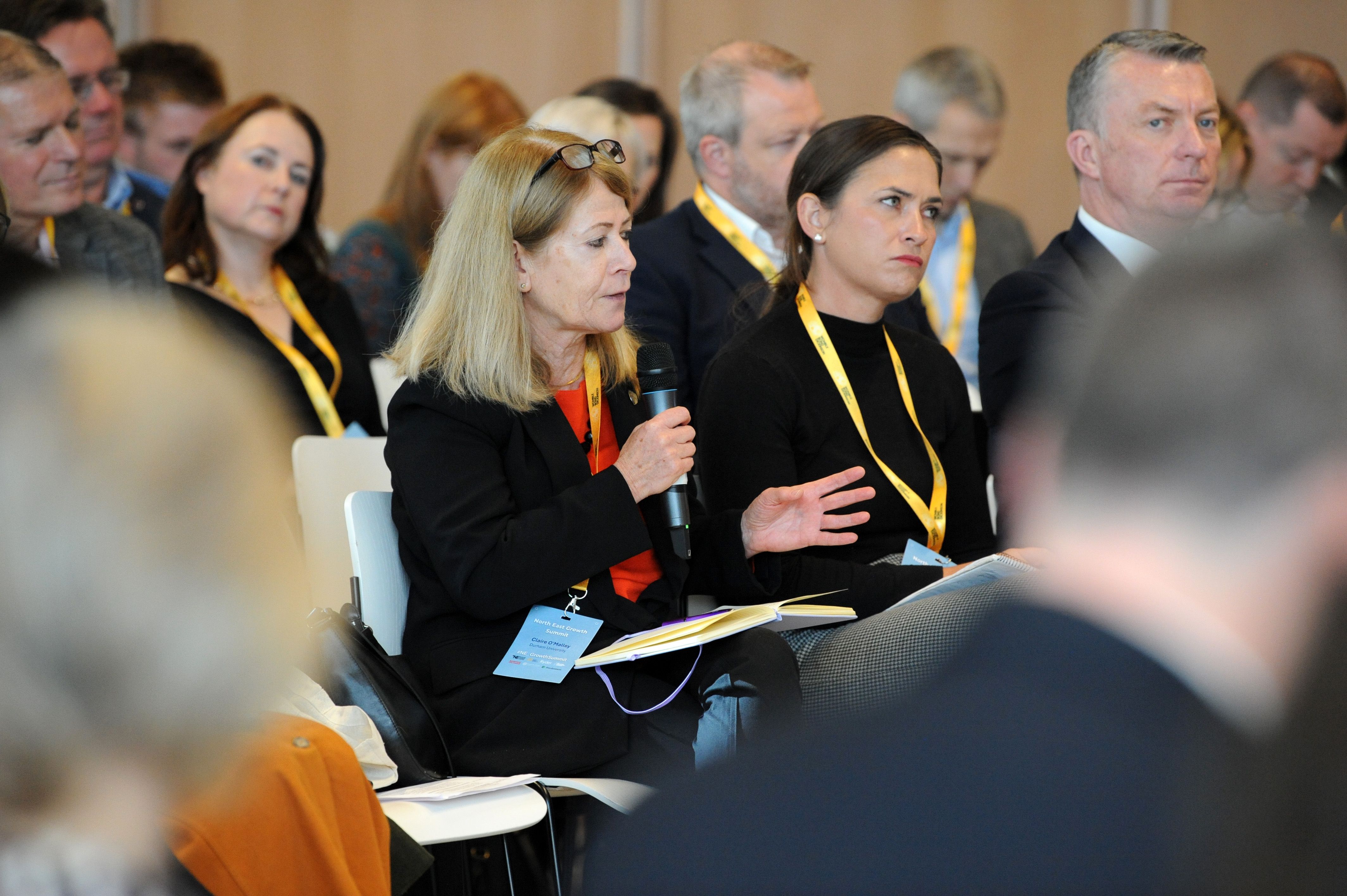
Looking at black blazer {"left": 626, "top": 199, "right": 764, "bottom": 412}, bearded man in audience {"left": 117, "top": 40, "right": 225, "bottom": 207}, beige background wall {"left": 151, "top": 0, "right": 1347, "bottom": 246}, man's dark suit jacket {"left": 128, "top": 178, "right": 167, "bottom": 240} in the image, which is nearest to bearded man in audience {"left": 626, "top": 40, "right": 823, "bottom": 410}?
black blazer {"left": 626, "top": 199, "right": 764, "bottom": 412}

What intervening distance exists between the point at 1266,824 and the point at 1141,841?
0.06 m

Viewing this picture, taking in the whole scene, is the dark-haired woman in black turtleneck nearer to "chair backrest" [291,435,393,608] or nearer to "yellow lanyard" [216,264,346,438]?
"chair backrest" [291,435,393,608]

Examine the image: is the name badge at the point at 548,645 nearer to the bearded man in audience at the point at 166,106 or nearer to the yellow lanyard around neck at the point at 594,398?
the yellow lanyard around neck at the point at 594,398

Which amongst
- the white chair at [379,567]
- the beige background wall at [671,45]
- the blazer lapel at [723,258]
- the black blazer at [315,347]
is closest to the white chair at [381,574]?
the white chair at [379,567]

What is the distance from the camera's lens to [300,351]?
382 cm

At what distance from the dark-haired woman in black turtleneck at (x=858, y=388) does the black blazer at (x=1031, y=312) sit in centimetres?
9

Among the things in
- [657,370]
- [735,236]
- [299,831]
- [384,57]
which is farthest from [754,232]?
[384,57]

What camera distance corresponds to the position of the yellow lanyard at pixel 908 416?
9.12 ft

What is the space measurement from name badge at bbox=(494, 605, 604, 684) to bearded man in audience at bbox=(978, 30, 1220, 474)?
117 centimetres

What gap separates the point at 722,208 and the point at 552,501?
176 cm

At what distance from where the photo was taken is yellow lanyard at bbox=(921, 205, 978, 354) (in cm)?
444

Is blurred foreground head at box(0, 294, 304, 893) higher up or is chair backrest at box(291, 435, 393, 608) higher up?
blurred foreground head at box(0, 294, 304, 893)

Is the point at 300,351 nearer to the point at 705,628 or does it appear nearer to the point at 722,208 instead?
the point at 722,208

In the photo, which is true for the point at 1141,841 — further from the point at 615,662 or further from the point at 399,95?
the point at 399,95
